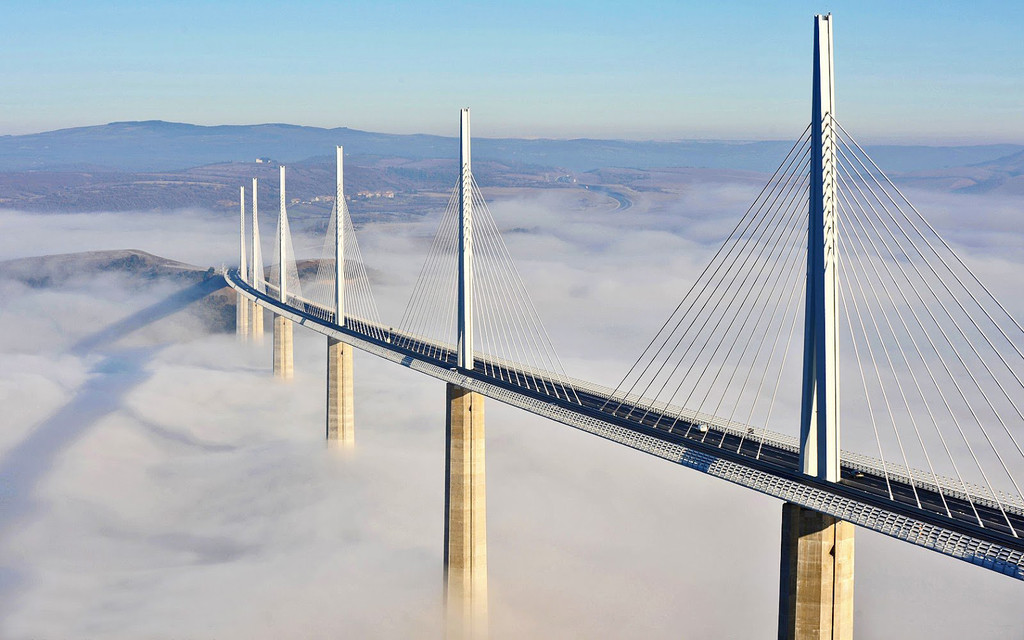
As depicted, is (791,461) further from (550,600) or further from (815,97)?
(550,600)

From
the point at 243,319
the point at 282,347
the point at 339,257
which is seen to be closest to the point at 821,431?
the point at 339,257

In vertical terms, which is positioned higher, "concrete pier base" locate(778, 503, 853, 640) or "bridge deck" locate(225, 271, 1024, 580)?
"bridge deck" locate(225, 271, 1024, 580)

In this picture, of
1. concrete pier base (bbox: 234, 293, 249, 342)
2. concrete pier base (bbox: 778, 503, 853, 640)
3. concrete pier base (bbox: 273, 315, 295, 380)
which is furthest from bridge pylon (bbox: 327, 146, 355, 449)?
concrete pier base (bbox: 234, 293, 249, 342)

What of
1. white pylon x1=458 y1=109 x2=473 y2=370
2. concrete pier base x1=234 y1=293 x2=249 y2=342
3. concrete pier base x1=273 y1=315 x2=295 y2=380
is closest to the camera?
white pylon x1=458 y1=109 x2=473 y2=370

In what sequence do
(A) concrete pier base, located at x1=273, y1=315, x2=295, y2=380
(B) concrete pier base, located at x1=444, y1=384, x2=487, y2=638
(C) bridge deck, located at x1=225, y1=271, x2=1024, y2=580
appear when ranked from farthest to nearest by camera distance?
(A) concrete pier base, located at x1=273, y1=315, x2=295, y2=380 → (B) concrete pier base, located at x1=444, y1=384, x2=487, y2=638 → (C) bridge deck, located at x1=225, y1=271, x2=1024, y2=580

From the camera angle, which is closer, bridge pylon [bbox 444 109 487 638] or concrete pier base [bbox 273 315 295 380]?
bridge pylon [bbox 444 109 487 638]

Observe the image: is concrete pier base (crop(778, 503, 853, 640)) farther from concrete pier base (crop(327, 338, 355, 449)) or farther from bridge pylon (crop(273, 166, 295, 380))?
bridge pylon (crop(273, 166, 295, 380))

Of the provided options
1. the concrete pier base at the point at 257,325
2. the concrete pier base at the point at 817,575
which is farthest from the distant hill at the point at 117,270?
the concrete pier base at the point at 817,575
